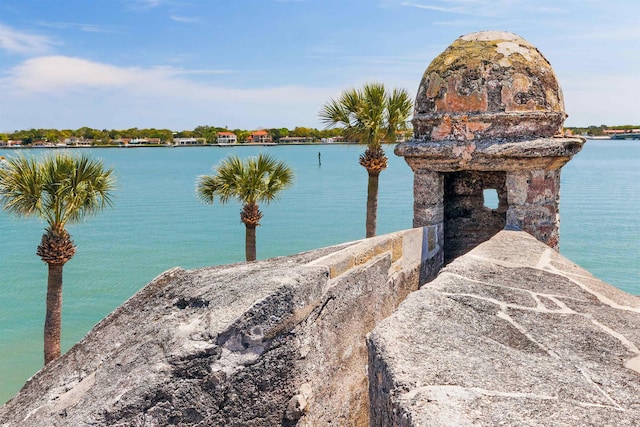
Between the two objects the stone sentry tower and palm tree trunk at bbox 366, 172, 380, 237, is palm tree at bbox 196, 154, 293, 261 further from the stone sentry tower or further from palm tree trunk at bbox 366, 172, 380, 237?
the stone sentry tower

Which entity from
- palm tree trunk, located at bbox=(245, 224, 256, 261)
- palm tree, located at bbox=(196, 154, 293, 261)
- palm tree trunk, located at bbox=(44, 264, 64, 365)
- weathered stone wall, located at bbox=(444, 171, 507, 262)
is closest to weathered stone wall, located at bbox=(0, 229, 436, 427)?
weathered stone wall, located at bbox=(444, 171, 507, 262)

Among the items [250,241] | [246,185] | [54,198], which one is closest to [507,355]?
[54,198]

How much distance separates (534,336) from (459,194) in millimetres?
5122

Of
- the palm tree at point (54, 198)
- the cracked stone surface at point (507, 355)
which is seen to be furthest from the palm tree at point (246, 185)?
the cracked stone surface at point (507, 355)

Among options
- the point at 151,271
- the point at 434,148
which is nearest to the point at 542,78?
the point at 434,148

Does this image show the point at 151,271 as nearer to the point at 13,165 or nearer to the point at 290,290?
the point at 13,165

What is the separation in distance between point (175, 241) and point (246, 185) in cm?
2322

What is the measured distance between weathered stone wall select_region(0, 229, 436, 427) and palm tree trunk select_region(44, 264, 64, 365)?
11.6m

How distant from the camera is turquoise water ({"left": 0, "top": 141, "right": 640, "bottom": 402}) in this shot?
24564 millimetres

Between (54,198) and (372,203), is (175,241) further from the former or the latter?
(54,198)

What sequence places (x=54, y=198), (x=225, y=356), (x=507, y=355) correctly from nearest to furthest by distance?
1. (x=507, y=355)
2. (x=225, y=356)
3. (x=54, y=198)

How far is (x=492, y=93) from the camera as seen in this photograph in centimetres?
621

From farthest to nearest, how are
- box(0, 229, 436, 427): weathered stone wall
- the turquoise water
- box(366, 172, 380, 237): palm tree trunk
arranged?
the turquoise water < box(366, 172, 380, 237): palm tree trunk < box(0, 229, 436, 427): weathered stone wall

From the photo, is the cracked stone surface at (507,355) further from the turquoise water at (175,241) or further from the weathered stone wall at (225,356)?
the turquoise water at (175,241)
